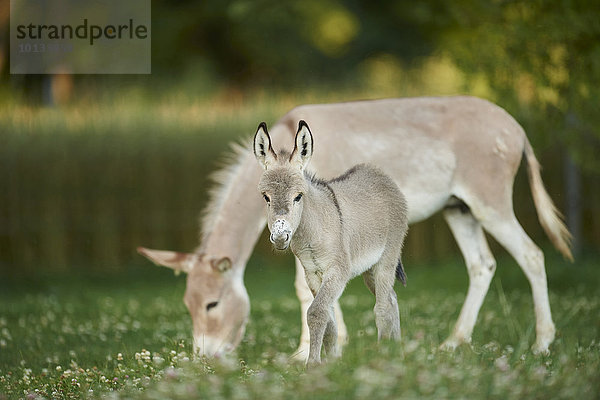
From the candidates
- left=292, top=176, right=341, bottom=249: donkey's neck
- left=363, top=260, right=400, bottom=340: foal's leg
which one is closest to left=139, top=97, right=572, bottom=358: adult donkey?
left=363, top=260, right=400, bottom=340: foal's leg

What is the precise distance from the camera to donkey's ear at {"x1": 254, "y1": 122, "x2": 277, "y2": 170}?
4461 millimetres

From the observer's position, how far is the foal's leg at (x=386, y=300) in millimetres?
4777

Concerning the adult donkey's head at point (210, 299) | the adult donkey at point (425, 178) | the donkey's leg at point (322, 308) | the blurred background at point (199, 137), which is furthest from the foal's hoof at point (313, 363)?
the blurred background at point (199, 137)

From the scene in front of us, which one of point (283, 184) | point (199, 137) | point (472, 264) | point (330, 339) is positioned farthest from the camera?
point (199, 137)

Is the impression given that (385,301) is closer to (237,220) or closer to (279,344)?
(237,220)

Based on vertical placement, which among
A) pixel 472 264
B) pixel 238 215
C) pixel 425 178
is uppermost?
pixel 425 178

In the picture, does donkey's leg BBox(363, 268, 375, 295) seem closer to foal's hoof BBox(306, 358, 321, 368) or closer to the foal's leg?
the foal's leg

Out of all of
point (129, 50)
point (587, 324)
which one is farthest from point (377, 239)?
point (129, 50)

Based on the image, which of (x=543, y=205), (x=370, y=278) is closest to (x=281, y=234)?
(x=370, y=278)

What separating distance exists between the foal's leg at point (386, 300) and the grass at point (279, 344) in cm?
11

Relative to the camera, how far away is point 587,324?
22.8 ft

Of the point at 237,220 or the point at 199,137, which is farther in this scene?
the point at 199,137

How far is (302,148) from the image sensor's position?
176 inches

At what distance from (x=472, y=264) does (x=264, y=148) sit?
2992 mm
